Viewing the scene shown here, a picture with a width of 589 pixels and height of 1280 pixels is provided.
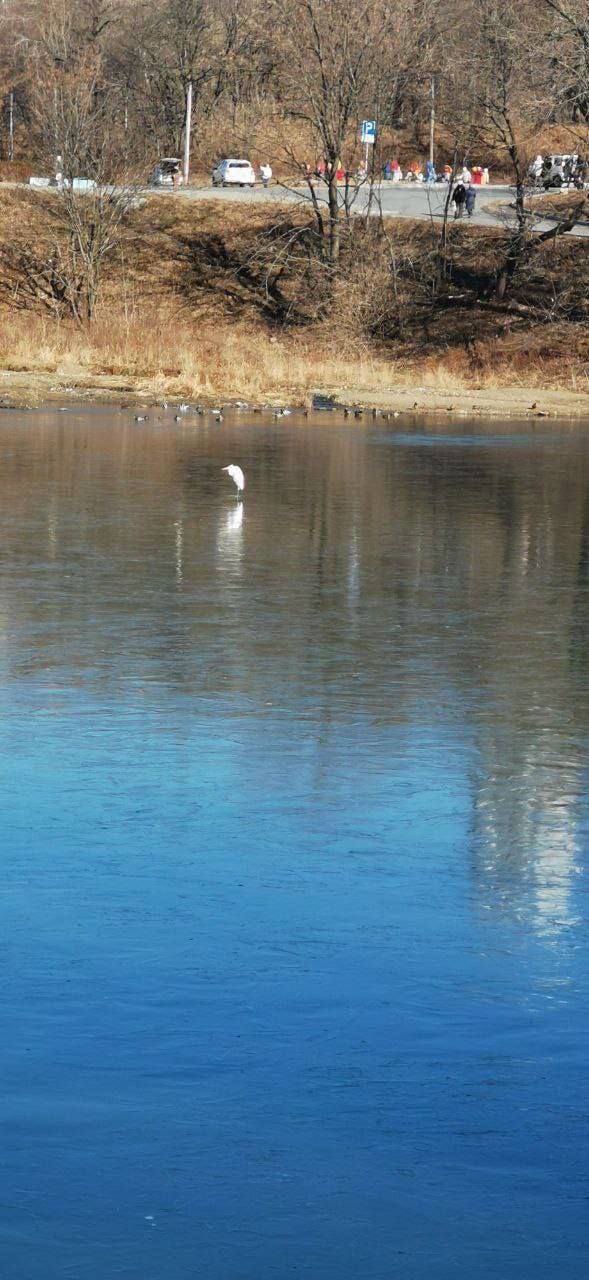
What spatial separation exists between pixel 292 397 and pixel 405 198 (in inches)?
1168

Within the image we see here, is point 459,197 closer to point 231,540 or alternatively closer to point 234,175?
point 234,175

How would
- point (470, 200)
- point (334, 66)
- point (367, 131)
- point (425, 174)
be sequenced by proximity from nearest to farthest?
point (334, 66) < point (367, 131) < point (470, 200) < point (425, 174)

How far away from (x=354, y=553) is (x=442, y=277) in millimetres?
42036

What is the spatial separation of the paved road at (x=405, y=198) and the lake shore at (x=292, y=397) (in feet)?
61.0

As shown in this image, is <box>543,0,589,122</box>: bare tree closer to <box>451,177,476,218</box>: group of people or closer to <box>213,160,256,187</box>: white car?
<box>451,177,476,218</box>: group of people

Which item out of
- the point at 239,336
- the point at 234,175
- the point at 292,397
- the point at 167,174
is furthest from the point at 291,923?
the point at 167,174

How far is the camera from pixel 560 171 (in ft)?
207

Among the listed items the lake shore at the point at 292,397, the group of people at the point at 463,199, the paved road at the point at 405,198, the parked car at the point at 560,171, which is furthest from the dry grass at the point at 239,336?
the parked car at the point at 560,171

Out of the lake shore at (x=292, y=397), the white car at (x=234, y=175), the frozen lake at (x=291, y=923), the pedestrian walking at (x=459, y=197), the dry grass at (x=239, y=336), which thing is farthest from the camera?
the white car at (x=234, y=175)

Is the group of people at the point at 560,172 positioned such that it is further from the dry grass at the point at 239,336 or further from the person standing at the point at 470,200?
the dry grass at the point at 239,336

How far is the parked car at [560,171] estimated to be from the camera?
5550 cm

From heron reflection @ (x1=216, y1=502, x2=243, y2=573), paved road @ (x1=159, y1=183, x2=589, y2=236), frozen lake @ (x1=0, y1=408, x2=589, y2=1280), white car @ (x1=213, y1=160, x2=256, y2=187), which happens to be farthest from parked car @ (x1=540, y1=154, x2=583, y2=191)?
frozen lake @ (x1=0, y1=408, x2=589, y2=1280)

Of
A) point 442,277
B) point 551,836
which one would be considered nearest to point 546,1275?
point 551,836

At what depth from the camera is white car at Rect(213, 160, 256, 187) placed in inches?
2756
